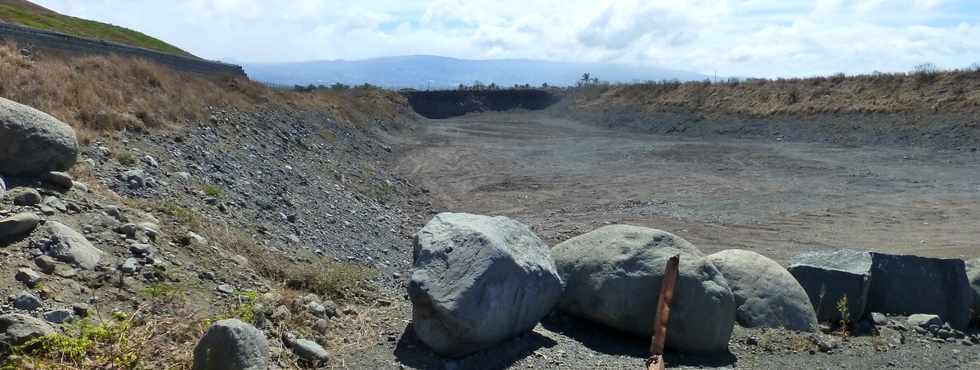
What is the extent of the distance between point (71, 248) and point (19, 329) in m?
1.46

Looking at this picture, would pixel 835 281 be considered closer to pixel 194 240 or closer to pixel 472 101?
pixel 194 240

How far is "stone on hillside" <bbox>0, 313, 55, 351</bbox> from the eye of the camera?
16.7 ft

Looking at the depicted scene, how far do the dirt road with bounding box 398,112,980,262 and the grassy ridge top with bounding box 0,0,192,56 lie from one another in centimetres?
3427

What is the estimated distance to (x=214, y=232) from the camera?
8734mm

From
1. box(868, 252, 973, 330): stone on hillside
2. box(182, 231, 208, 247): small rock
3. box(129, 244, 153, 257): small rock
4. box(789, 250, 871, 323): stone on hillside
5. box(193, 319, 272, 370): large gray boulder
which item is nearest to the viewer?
box(193, 319, 272, 370): large gray boulder

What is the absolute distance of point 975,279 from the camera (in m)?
9.31

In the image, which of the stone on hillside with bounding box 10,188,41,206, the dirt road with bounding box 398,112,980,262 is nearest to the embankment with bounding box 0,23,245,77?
the dirt road with bounding box 398,112,980,262

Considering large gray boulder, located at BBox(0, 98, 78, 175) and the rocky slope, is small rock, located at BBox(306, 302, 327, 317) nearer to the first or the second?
the rocky slope

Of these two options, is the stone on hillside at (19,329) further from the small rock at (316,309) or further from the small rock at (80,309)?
the small rock at (316,309)

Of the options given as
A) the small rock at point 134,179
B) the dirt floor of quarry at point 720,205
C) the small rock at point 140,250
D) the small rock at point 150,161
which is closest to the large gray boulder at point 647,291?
the dirt floor of quarry at point 720,205

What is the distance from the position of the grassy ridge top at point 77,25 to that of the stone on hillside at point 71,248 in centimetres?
5233

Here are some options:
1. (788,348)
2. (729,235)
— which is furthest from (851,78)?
(788,348)

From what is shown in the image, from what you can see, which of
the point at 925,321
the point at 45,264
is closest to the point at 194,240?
the point at 45,264

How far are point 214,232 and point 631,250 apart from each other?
15.0 feet
